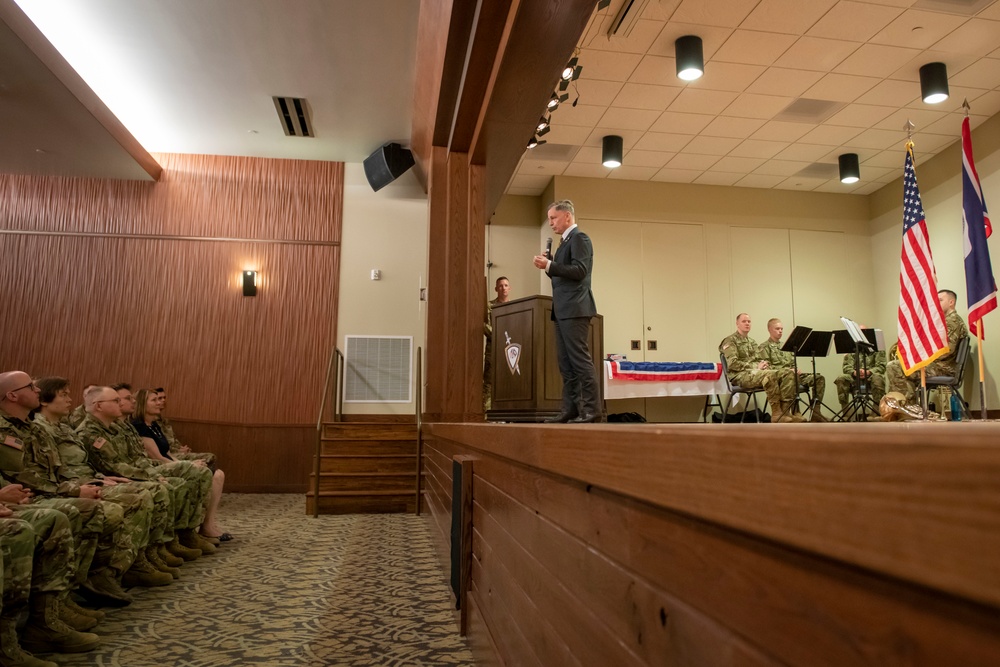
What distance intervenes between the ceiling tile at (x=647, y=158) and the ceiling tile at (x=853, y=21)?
2.41 m

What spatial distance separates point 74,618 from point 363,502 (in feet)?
11.2

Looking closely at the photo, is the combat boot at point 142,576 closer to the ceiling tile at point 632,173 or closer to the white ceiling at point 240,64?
the white ceiling at point 240,64

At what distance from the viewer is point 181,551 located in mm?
3748

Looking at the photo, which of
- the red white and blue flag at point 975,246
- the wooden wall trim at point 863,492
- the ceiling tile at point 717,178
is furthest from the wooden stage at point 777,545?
the ceiling tile at point 717,178

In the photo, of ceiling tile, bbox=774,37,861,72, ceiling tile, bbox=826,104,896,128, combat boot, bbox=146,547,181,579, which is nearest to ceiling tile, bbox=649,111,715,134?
ceiling tile, bbox=774,37,861,72

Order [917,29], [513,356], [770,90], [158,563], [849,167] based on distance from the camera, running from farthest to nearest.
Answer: [849,167]
[770,90]
[513,356]
[917,29]
[158,563]

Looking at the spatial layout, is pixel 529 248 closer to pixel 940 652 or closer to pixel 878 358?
pixel 878 358

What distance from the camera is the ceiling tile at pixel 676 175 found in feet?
26.0

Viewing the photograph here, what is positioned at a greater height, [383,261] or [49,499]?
[383,261]

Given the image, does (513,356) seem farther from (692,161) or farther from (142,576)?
(692,161)

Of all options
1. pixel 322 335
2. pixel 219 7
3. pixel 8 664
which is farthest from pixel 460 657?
pixel 322 335

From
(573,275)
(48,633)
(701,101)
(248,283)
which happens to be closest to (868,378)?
(701,101)

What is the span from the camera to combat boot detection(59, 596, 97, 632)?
241 cm

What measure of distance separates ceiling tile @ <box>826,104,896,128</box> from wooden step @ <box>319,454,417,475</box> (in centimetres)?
530
